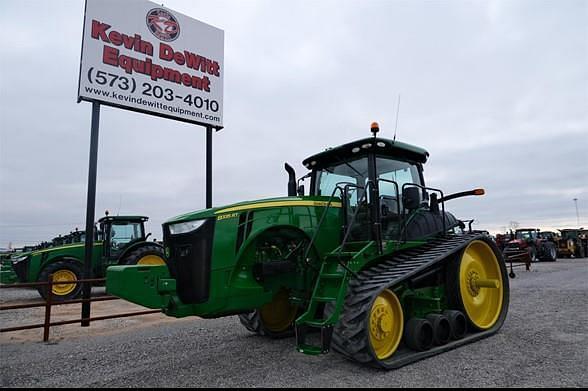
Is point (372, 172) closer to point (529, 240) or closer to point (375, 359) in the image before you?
point (375, 359)

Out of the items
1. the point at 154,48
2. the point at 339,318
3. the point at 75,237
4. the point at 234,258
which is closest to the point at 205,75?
the point at 154,48

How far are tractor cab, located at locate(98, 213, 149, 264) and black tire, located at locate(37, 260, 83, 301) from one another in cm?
96

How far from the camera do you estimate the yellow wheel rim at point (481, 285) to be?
5793 millimetres

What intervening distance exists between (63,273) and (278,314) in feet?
27.6

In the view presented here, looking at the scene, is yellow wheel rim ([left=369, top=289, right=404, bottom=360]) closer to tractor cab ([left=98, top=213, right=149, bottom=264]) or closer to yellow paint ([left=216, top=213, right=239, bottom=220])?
yellow paint ([left=216, top=213, right=239, bottom=220])

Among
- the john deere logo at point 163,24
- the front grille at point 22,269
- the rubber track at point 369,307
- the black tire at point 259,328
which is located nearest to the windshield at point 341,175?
the rubber track at point 369,307

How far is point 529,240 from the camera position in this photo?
2525 centimetres

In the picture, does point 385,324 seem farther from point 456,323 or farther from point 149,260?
point 149,260

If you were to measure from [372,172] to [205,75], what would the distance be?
5893mm

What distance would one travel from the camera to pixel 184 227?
14.5 ft

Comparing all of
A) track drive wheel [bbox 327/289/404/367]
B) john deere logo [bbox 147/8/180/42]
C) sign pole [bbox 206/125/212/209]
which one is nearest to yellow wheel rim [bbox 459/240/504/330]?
track drive wheel [bbox 327/289/404/367]

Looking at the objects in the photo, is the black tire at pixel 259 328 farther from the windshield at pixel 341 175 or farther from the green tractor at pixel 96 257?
the green tractor at pixel 96 257

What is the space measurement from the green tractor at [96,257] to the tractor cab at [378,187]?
288 inches

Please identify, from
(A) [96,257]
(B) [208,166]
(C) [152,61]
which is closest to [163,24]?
(C) [152,61]
